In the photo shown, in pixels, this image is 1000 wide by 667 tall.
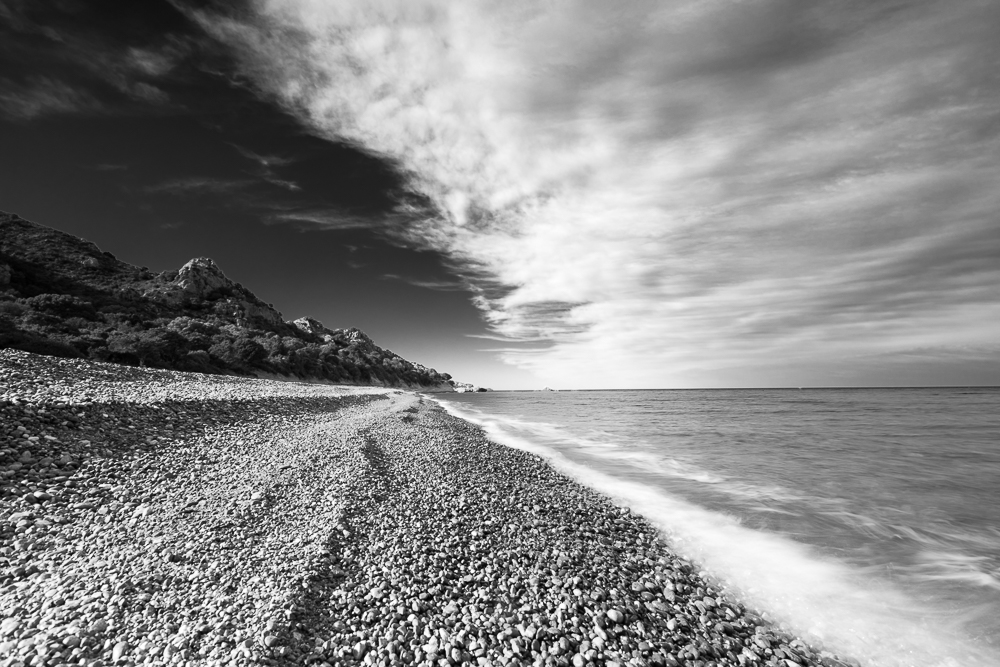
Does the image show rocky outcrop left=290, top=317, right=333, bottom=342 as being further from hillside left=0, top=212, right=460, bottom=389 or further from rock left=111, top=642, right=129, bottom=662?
rock left=111, top=642, right=129, bottom=662

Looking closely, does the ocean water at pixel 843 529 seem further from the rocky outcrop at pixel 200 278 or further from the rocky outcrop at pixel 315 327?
the rocky outcrop at pixel 315 327

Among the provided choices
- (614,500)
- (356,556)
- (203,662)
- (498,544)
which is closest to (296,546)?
(356,556)

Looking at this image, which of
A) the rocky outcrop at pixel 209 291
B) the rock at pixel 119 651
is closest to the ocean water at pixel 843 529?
the rock at pixel 119 651

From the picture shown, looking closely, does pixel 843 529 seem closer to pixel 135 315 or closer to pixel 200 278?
pixel 135 315

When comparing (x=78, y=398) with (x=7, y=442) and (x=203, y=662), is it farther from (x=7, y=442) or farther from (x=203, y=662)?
(x=203, y=662)

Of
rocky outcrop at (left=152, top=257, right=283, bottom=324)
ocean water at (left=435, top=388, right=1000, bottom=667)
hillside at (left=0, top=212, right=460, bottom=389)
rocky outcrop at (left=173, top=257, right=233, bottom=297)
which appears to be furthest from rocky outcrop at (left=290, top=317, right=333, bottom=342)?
ocean water at (left=435, top=388, right=1000, bottom=667)

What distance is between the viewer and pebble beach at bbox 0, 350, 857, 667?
14.3 ft

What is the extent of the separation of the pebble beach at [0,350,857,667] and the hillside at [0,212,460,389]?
34277 millimetres

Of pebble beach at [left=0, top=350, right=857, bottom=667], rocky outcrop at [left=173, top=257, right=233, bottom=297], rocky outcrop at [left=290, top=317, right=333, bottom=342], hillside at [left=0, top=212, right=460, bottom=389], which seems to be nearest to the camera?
pebble beach at [left=0, top=350, right=857, bottom=667]

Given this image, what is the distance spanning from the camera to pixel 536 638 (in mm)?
4797

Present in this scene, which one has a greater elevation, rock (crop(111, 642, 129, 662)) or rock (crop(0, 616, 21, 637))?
rock (crop(0, 616, 21, 637))

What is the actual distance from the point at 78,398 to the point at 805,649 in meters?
19.4

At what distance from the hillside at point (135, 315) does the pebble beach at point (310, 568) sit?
34277mm

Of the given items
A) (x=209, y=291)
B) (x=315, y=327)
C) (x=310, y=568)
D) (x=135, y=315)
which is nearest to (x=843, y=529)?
(x=310, y=568)
